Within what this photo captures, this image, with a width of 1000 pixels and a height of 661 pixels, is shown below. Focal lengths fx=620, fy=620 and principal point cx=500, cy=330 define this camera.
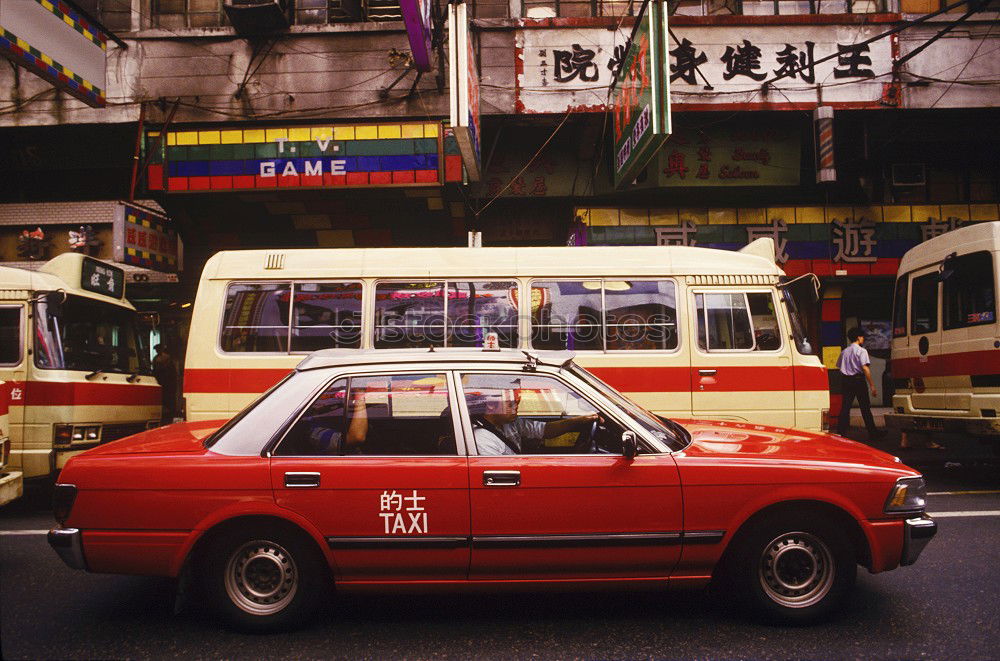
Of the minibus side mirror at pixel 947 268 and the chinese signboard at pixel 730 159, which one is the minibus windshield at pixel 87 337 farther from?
the minibus side mirror at pixel 947 268

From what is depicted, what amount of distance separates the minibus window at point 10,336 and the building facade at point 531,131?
5.42m

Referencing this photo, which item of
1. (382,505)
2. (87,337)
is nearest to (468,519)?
(382,505)

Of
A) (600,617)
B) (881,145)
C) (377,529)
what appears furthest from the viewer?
(881,145)

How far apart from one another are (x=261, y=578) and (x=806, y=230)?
41.0ft

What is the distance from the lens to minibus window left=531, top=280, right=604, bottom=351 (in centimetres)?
690

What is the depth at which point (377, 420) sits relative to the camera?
3619 millimetres

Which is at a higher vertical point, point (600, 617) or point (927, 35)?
point (927, 35)

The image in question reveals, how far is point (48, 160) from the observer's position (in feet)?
42.5

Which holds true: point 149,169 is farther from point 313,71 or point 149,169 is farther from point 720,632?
point 720,632

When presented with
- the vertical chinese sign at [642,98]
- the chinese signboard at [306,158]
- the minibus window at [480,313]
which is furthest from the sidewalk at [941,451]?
the chinese signboard at [306,158]

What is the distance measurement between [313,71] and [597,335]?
27.3 feet

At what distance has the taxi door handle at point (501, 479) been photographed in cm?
335

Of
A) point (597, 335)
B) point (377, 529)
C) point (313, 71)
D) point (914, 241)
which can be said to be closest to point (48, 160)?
point (313, 71)

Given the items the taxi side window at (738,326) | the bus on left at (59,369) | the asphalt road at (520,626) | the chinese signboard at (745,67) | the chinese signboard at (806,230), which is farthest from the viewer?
the chinese signboard at (806,230)
